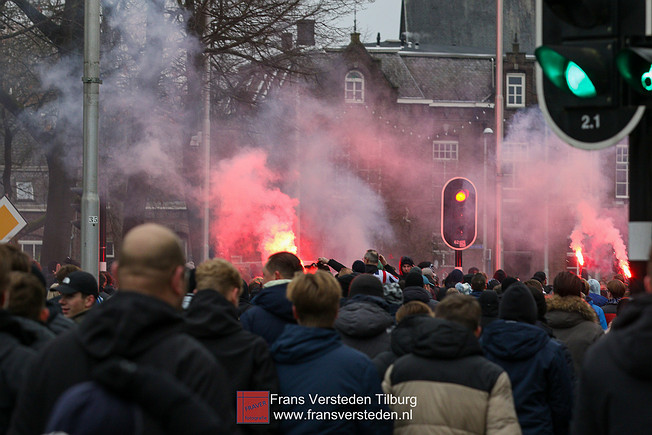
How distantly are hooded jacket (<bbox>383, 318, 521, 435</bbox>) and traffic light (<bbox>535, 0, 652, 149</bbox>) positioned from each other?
3.73 feet

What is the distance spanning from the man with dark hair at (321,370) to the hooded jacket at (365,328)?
127 centimetres

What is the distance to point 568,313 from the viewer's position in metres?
7.10

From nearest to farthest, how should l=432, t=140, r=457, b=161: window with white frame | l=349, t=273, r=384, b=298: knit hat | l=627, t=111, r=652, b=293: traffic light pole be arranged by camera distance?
l=627, t=111, r=652, b=293: traffic light pole < l=349, t=273, r=384, b=298: knit hat < l=432, t=140, r=457, b=161: window with white frame

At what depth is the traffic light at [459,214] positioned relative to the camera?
594 inches

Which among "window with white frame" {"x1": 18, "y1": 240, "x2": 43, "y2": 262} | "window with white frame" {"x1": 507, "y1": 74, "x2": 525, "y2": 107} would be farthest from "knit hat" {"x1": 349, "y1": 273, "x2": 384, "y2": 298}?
"window with white frame" {"x1": 507, "y1": 74, "x2": 525, "y2": 107}

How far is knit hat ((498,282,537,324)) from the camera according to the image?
18.5ft

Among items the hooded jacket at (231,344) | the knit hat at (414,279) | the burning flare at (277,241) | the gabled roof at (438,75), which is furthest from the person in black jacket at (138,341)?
the gabled roof at (438,75)

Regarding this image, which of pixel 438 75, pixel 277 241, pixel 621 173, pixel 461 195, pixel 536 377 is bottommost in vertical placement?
pixel 277 241

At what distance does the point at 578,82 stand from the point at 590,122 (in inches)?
8.8

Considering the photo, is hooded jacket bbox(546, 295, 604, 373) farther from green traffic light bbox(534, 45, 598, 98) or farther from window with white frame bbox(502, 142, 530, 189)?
window with white frame bbox(502, 142, 530, 189)

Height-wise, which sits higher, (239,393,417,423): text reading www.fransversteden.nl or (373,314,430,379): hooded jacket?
(373,314,430,379): hooded jacket

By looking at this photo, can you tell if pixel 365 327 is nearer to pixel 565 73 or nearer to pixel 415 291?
pixel 565 73

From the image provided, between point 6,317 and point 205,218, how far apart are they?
2290cm

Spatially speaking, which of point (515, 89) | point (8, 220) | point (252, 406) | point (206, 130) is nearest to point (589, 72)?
point (252, 406)
